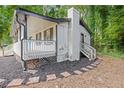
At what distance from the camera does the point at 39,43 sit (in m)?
4.95

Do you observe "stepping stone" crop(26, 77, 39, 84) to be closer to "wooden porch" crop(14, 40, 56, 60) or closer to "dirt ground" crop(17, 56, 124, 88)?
"dirt ground" crop(17, 56, 124, 88)

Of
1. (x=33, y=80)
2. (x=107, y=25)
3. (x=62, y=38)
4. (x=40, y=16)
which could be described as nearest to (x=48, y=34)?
(x=62, y=38)

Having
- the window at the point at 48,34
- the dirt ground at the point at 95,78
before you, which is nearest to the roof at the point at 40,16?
the window at the point at 48,34

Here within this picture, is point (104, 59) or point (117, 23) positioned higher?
point (117, 23)

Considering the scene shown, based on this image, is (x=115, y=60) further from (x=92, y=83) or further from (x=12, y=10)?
(x=12, y=10)

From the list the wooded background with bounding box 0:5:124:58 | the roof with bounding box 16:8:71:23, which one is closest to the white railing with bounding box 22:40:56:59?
the roof with bounding box 16:8:71:23

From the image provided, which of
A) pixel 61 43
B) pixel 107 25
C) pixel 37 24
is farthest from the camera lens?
pixel 37 24

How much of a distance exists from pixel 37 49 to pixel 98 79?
75.6 inches

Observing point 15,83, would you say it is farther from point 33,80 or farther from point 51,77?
point 51,77

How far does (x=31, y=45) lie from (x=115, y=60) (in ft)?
7.74

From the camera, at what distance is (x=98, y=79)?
12.7 feet

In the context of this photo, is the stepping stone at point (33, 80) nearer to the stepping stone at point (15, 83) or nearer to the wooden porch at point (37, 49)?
the stepping stone at point (15, 83)
